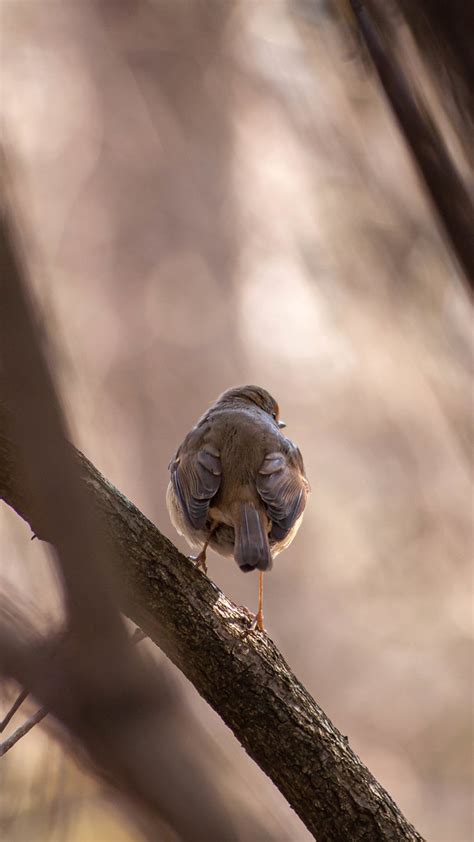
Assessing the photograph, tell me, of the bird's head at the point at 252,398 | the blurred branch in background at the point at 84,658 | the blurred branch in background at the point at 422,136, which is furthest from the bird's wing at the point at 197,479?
the blurred branch in background at the point at 84,658

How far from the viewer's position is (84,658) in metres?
1.18

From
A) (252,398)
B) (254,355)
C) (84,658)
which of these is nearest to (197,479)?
(252,398)

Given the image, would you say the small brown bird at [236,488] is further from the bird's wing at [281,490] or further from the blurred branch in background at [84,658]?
the blurred branch in background at [84,658]

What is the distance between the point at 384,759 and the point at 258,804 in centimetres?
914

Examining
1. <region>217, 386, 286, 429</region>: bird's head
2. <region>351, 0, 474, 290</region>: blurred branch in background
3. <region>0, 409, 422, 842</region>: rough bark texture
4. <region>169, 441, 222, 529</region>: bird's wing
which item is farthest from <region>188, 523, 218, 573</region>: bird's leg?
<region>351, 0, 474, 290</region>: blurred branch in background

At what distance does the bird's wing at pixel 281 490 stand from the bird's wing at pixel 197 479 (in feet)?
0.81

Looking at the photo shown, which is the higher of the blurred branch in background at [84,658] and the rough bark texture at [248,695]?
the blurred branch in background at [84,658]

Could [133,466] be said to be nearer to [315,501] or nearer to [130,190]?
[315,501]

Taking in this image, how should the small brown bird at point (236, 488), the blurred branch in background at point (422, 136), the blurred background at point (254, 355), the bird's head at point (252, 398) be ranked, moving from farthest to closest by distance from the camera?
the blurred background at point (254, 355), the bird's head at point (252, 398), the small brown bird at point (236, 488), the blurred branch in background at point (422, 136)

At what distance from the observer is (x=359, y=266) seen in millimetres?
7664

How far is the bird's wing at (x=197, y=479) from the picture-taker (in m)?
4.53

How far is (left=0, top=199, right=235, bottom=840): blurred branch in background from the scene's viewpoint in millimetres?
1081

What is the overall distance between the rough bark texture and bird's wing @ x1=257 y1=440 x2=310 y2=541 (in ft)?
4.59

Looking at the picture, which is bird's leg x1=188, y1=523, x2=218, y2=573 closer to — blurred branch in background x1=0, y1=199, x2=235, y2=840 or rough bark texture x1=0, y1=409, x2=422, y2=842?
rough bark texture x1=0, y1=409, x2=422, y2=842
